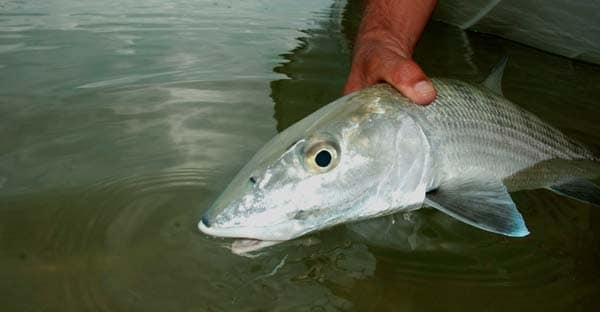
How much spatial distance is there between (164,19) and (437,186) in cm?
468

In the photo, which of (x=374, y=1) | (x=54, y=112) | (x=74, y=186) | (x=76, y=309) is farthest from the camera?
(x=54, y=112)

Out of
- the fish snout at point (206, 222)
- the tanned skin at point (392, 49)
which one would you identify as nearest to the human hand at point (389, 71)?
the tanned skin at point (392, 49)

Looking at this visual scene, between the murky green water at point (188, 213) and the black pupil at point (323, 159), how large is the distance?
1.72 ft

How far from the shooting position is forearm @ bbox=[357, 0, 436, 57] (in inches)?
105

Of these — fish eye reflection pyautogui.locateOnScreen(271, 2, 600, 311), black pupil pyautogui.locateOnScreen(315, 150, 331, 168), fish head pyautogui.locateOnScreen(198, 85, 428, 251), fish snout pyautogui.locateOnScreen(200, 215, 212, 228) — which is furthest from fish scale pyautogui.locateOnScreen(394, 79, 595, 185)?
fish snout pyautogui.locateOnScreen(200, 215, 212, 228)

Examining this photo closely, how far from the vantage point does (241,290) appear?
2000 millimetres

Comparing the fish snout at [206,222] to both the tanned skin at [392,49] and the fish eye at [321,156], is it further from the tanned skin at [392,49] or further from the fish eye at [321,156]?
the tanned skin at [392,49]

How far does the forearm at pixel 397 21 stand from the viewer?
8.77 feet

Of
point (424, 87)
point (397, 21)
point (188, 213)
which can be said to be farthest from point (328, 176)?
point (397, 21)

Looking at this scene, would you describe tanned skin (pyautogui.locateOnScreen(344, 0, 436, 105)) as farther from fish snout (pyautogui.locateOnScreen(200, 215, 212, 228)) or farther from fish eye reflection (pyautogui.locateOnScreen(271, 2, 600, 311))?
fish snout (pyautogui.locateOnScreen(200, 215, 212, 228))

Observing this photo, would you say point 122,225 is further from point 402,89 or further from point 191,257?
point 402,89

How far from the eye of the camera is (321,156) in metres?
1.90

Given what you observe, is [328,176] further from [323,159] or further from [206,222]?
[206,222]

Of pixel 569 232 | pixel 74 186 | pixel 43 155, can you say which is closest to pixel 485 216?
pixel 569 232
